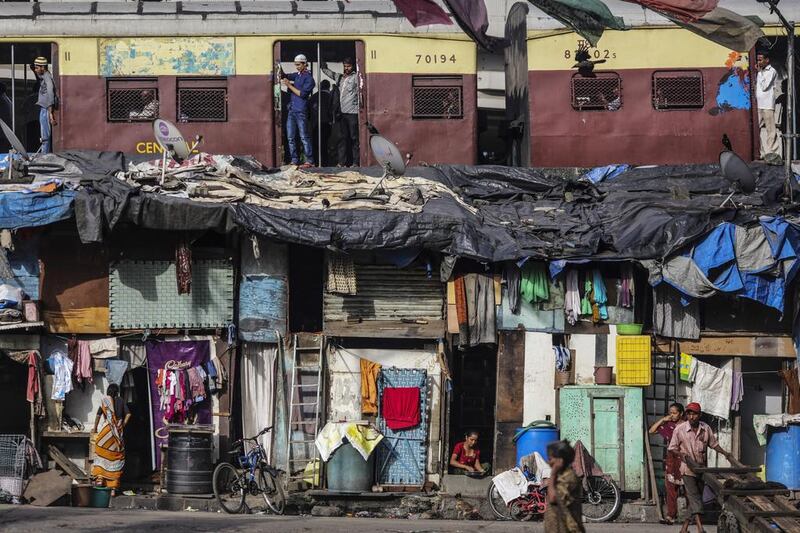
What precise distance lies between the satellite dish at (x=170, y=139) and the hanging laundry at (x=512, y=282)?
5217 mm

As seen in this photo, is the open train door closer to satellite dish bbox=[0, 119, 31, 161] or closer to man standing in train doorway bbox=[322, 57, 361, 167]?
man standing in train doorway bbox=[322, 57, 361, 167]

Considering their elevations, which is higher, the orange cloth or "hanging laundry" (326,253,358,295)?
"hanging laundry" (326,253,358,295)

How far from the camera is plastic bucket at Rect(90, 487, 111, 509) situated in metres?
18.9

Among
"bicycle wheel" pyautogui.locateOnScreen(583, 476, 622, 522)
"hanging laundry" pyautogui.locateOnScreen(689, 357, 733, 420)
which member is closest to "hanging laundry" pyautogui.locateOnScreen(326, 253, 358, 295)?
"bicycle wheel" pyautogui.locateOnScreen(583, 476, 622, 522)

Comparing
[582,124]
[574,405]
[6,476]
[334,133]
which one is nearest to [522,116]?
[582,124]

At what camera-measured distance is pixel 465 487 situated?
19.1 meters

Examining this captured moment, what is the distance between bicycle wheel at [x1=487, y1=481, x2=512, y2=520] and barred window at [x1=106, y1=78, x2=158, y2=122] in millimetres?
8661

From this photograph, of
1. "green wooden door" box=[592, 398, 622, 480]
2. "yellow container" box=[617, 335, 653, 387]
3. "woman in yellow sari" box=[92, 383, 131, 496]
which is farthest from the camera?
"woman in yellow sari" box=[92, 383, 131, 496]

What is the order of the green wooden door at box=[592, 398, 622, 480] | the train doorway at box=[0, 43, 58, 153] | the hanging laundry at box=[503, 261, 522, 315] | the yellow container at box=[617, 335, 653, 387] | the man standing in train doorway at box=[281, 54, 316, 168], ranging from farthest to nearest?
the train doorway at box=[0, 43, 58, 153]
the man standing in train doorway at box=[281, 54, 316, 168]
the hanging laundry at box=[503, 261, 522, 315]
the yellow container at box=[617, 335, 653, 387]
the green wooden door at box=[592, 398, 622, 480]

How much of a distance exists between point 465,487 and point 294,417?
2.70 m

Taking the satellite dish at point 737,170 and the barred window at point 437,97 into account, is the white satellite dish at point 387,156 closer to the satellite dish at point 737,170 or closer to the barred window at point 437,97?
the barred window at point 437,97

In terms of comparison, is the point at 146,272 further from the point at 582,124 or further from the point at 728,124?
the point at 728,124

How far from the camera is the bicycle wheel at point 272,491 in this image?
18.4m

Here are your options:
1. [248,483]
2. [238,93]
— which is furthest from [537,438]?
[238,93]
